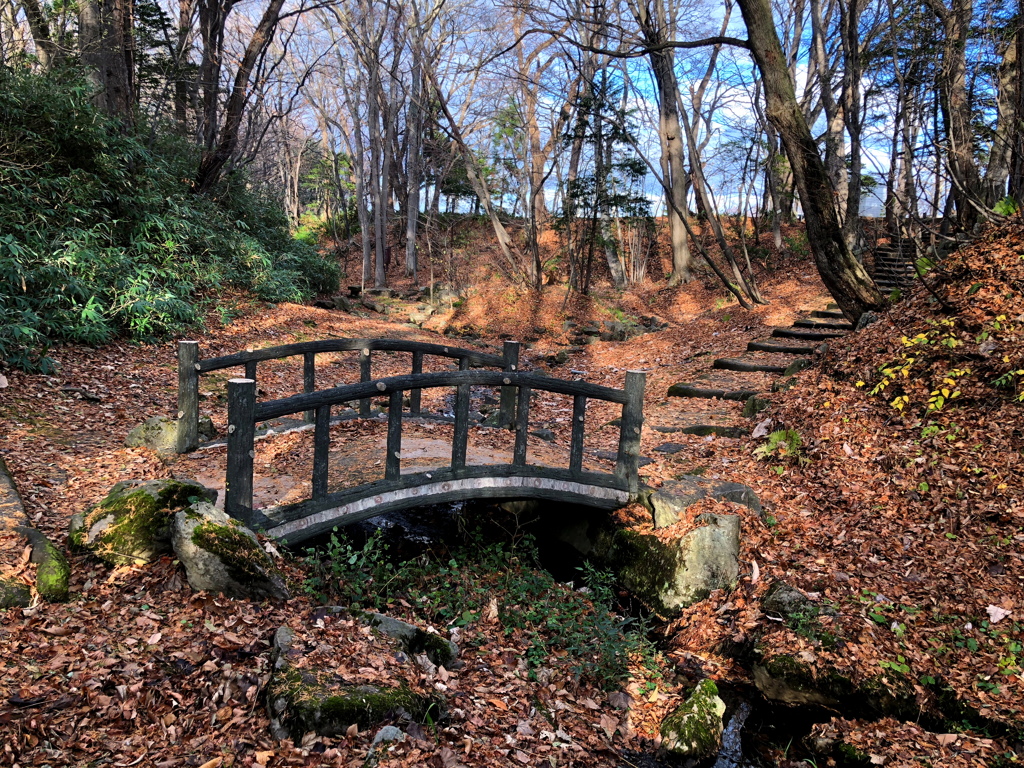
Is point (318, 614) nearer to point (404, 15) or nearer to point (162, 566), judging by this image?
point (162, 566)

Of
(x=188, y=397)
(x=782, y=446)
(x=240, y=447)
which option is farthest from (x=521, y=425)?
(x=188, y=397)

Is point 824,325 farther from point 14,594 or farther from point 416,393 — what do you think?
point 14,594

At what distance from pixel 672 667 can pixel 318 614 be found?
297cm

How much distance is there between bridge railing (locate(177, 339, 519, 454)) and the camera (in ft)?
20.8

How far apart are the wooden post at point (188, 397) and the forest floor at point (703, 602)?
34 centimetres

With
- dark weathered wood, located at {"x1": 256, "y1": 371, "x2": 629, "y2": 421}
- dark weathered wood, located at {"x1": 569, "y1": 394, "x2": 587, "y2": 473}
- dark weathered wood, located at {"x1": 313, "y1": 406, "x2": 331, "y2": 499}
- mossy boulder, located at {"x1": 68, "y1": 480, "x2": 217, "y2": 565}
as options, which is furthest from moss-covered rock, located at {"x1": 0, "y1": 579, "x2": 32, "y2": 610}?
dark weathered wood, located at {"x1": 569, "y1": 394, "x2": 587, "y2": 473}

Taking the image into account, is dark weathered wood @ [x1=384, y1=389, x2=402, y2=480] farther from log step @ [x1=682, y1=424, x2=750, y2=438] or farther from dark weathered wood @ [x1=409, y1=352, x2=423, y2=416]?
log step @ [x1=682, y1=424, x2=750, y2=438]

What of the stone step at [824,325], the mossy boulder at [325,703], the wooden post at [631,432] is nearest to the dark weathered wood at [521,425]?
the wooden post at [631,432]

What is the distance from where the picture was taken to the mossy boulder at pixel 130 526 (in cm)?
402

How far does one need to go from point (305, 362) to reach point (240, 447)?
266cm

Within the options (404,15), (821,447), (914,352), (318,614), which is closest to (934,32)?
(914,352)

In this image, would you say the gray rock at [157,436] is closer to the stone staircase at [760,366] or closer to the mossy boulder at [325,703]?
the mossy boulder at [325,703]

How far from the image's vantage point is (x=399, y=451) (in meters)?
5.41

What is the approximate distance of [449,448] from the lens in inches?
276
